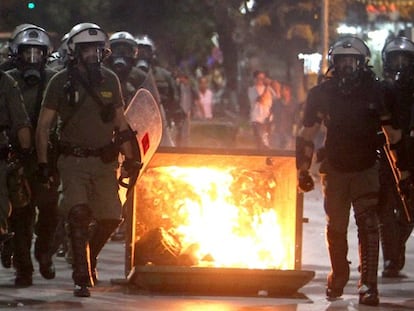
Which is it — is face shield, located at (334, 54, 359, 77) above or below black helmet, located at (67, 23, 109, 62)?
below

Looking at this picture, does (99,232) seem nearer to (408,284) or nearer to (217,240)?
(217,240)

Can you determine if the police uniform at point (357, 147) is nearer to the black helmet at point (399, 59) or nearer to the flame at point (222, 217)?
the flame at point (222, 217)

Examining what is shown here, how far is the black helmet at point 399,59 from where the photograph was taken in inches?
446

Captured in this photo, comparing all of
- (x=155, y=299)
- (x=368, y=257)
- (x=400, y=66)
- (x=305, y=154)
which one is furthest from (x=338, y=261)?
(x=400, y=66)

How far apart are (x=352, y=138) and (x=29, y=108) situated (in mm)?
2543

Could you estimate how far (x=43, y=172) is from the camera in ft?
32.1

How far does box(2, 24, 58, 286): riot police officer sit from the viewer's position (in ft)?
34.7

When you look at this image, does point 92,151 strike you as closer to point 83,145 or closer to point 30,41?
point 83,145

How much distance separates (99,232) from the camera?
10.1 m

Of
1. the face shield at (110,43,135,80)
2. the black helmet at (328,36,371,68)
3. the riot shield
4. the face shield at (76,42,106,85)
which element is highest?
the face shield at (110,43,135,80)

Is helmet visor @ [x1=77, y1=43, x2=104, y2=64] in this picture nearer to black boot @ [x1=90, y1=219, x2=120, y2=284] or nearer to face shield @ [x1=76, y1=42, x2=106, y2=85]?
face shield @ [x1=76, y1=42, x2=106, y2=85]

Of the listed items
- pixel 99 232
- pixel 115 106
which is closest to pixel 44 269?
pixel 99 232

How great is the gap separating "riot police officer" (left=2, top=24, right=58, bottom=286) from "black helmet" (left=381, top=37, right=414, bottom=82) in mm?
2795

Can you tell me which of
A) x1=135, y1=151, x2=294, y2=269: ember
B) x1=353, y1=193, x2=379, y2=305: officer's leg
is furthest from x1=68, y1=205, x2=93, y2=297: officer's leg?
x1=353, y1=193, x2=379, y2=305: officer's leg
